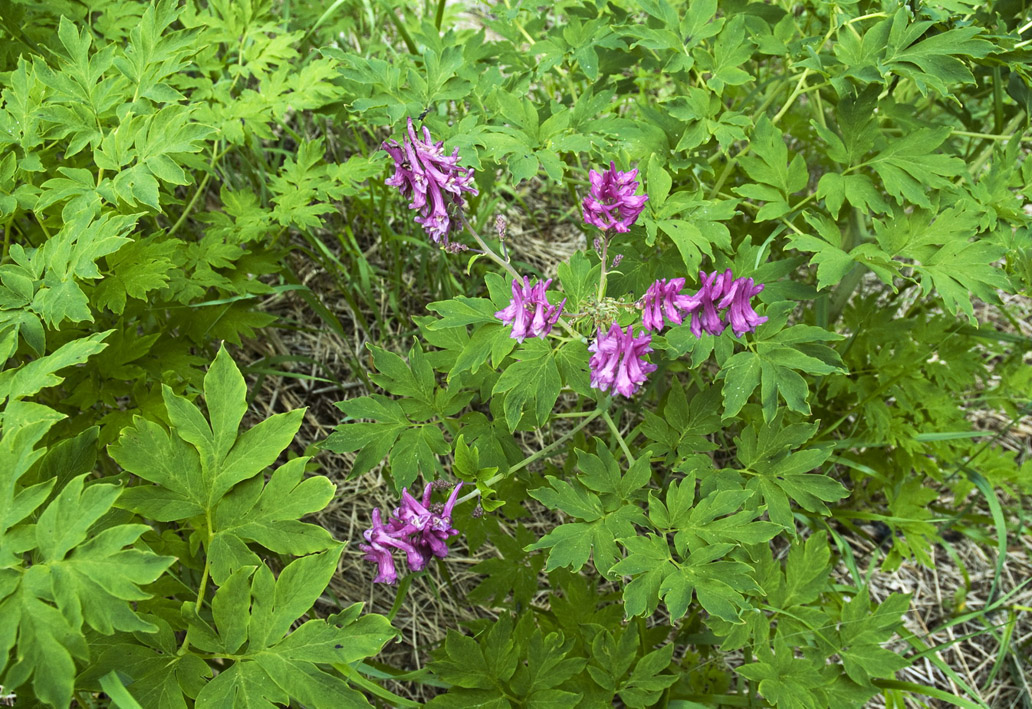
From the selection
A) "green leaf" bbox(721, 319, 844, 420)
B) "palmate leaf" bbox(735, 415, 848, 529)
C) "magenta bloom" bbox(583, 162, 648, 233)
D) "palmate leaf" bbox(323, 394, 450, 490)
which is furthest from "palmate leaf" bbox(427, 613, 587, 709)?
"magenta bloom" bbox(583, 162, 648, 233)

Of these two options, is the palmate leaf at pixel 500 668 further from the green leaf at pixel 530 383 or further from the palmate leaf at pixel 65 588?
the palmate leaf at pixel 65 588

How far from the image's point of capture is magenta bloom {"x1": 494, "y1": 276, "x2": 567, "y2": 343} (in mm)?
1676

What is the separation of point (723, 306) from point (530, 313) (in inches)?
18.0

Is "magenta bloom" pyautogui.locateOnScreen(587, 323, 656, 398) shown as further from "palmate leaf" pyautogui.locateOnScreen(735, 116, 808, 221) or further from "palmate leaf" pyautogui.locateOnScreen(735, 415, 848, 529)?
"palmate leaf" pyautogui.locateOnScreen(735, 116, 808, 221)

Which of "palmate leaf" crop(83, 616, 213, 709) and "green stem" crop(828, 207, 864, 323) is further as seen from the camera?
"green stem" crop(828, 207, 864, 323)

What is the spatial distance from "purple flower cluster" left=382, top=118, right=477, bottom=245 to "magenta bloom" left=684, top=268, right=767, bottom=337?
664 mm

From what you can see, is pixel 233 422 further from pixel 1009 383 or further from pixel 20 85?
pixel 1009 383

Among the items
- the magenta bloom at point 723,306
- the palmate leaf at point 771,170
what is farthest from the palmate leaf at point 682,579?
the palmate leaf at point 771,170

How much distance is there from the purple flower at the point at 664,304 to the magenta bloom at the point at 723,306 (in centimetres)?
3

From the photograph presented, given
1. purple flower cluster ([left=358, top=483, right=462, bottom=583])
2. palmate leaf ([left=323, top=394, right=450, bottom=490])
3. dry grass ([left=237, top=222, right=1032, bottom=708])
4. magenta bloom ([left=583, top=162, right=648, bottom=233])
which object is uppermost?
magenta bloom ([left=583, top=162, right=648, bottom=233])

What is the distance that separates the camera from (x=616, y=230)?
5.87 feet

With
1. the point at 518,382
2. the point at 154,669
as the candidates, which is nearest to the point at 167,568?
the point at 154,669

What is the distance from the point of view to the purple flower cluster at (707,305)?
164 cm

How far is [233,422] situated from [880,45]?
6.44ft
